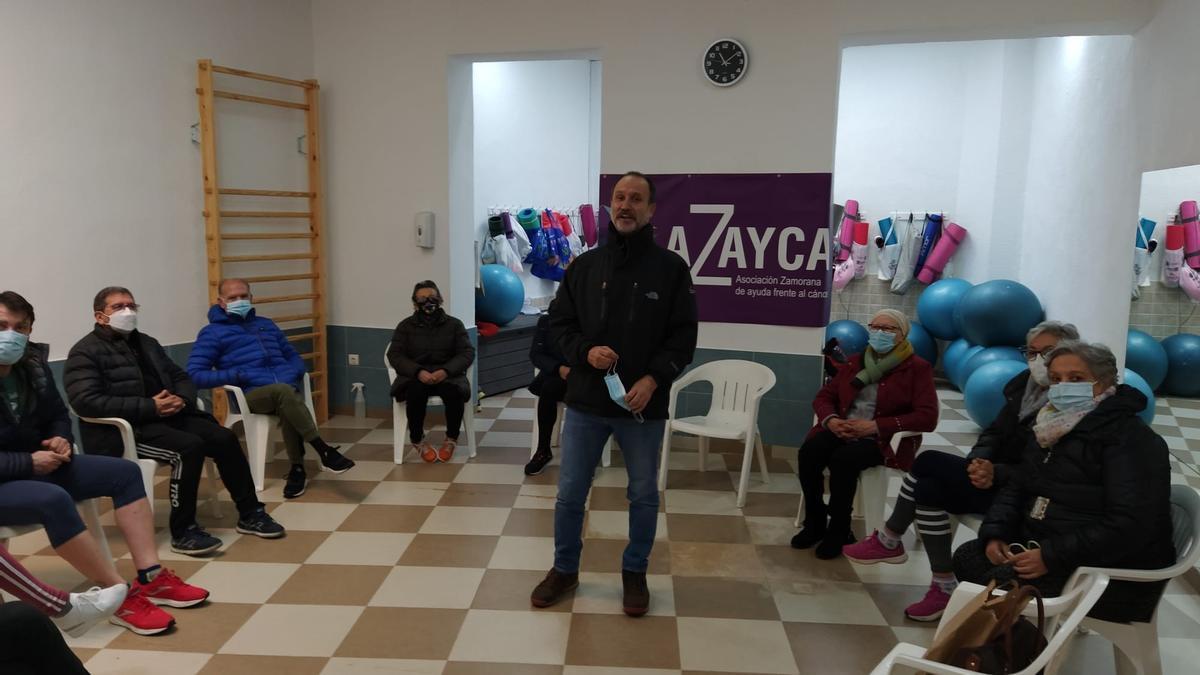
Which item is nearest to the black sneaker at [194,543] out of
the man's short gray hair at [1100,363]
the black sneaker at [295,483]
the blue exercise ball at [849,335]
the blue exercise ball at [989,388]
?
the black sneaker at [295,483]

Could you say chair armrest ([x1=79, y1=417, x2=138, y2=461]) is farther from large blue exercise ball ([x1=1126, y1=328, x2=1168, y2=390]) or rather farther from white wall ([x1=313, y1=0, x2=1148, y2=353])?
large blue exercise ball ([x1=1126, y1=328, x2=1168, y2=390])

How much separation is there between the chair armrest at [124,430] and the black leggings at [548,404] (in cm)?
201

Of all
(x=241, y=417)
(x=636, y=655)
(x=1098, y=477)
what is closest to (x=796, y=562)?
(x=636, y=655)

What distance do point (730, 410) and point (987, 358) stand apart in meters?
2.15

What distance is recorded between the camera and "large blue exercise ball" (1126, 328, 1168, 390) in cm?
398

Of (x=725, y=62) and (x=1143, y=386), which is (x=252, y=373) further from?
(x=1143, y=386)

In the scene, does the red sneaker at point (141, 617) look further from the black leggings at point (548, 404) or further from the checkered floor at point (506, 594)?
the black leggings at point (548, 404)

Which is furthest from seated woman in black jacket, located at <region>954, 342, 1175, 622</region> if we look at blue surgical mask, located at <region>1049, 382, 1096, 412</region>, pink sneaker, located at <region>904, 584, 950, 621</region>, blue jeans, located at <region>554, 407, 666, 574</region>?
blue jeans, located at <region>554, 407, 666, 574</region>

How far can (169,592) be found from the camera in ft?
9.34

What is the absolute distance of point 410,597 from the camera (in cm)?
296

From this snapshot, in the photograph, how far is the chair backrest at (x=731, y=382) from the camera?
172 inches

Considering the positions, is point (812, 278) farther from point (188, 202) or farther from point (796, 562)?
point (188, 202)

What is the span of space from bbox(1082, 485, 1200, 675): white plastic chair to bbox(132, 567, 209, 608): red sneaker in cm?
281

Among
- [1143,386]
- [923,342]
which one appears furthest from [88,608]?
[923,342]
